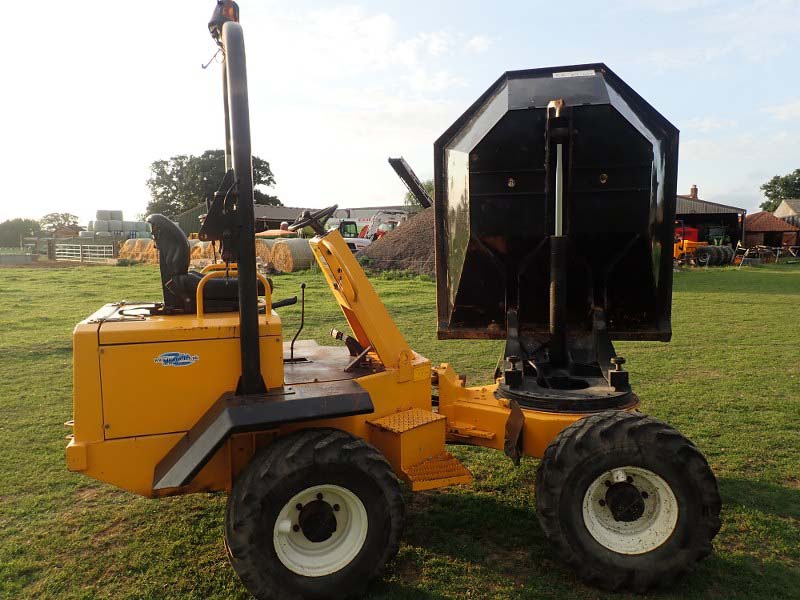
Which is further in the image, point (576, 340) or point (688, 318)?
point (688, 318)

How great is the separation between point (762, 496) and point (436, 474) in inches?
103

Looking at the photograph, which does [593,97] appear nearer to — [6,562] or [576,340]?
[576,340]

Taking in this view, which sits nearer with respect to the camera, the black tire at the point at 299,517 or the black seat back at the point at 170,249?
the black tire at the point at 299,517

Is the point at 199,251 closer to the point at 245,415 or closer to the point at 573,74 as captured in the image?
the point at 573,74

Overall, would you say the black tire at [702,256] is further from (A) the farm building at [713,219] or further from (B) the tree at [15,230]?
(B) the tree at [15,230]

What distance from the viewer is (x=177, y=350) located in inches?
139

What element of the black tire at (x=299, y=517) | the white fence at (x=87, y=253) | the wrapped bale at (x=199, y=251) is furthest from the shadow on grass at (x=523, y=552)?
the white fence at (x=87, y=253)

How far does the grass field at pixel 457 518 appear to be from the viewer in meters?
3.63

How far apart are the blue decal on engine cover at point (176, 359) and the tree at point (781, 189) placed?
94.6 m

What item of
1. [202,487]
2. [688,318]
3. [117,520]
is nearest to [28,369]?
[117,520]

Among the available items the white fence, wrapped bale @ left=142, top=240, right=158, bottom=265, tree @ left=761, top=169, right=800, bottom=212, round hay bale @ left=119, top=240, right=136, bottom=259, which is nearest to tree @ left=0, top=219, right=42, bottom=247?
the white fence

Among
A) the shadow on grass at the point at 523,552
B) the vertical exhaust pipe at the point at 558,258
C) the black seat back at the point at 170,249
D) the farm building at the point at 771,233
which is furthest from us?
the farm building at the point at 771,233

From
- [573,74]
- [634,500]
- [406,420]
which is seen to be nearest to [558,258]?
[573,74]

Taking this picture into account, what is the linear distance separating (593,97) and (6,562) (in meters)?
4.84
